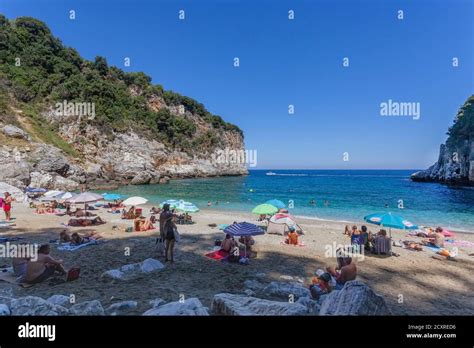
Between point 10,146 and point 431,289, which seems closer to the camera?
point 431,289

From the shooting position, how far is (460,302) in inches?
281

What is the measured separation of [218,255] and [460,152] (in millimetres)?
68584

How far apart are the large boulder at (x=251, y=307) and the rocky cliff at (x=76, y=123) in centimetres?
3613

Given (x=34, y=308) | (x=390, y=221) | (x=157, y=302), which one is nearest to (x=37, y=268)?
(x=34, y=308)

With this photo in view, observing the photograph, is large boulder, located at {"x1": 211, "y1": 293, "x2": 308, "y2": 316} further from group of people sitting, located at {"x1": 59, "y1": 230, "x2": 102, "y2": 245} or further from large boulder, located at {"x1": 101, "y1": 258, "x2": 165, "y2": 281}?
group of people sitting, located at {"x1": 59, "y1": 230, "x2": 102, "y2": 245}

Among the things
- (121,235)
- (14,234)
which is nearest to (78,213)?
(14,234)

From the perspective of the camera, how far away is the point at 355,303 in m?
4.38

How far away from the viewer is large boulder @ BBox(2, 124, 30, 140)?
3669 cm

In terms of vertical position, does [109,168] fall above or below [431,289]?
above

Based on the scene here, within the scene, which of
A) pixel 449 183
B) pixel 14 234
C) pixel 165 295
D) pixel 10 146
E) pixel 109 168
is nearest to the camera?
pixel 165 295

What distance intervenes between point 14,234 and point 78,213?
16.0ft

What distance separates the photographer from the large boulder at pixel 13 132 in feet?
120
